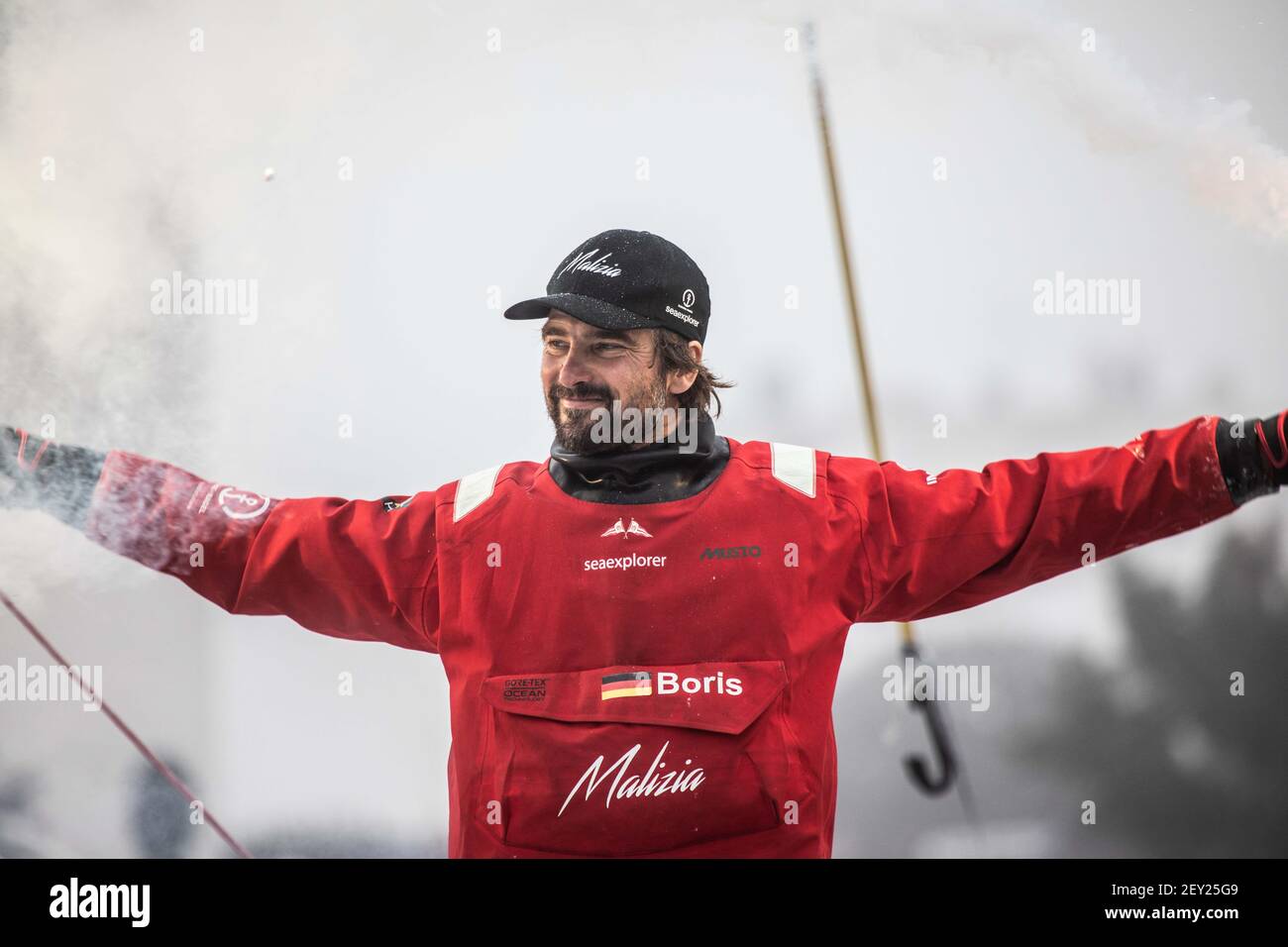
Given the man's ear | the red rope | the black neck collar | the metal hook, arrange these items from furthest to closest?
the metal hook
the red rope
the man's ear
the black neck collar

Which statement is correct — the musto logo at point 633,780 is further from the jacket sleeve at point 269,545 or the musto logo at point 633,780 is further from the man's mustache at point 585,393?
the man's mustache at point 585,393

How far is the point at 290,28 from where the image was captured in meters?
3.09

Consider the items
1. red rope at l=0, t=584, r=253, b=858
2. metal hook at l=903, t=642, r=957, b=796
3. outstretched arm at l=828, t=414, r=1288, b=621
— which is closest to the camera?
outstretched arm at l=828, t=414, r=1288, b=621

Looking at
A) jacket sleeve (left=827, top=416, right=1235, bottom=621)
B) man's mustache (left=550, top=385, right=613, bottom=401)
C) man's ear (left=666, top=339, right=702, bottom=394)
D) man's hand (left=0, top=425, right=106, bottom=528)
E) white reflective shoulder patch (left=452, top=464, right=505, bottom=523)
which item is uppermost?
man's ear (left=666, top=339, right=702, bottom=394)

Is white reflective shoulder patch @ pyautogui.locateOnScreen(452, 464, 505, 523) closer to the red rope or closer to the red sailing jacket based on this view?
the red sailing jacket

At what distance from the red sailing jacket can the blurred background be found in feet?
1.91

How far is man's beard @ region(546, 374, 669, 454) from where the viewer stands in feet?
8.17

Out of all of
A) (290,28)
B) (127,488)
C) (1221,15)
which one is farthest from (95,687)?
(1221,15)

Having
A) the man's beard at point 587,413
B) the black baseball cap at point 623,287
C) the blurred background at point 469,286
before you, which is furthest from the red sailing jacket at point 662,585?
the blurred background at point 469,286

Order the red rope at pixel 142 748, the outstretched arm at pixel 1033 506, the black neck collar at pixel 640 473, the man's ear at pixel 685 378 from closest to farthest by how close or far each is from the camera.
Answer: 1. the outstretched arm at pixel 1033 506
2. the black neck collar at pixel 640 473
3. the man's ear at pixel 685 378
4. the red rope at pixel 142 748

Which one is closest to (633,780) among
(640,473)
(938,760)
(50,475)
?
(640,473)

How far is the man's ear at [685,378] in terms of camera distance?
2602 mm

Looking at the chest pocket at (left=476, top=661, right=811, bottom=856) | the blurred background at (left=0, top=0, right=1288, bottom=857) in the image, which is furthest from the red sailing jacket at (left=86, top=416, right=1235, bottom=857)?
the blurred background at (left=0, top=0, right=1288, bottom=857)

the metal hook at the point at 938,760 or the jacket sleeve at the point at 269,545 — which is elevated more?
the jacket sleeve at the point at 269,545
